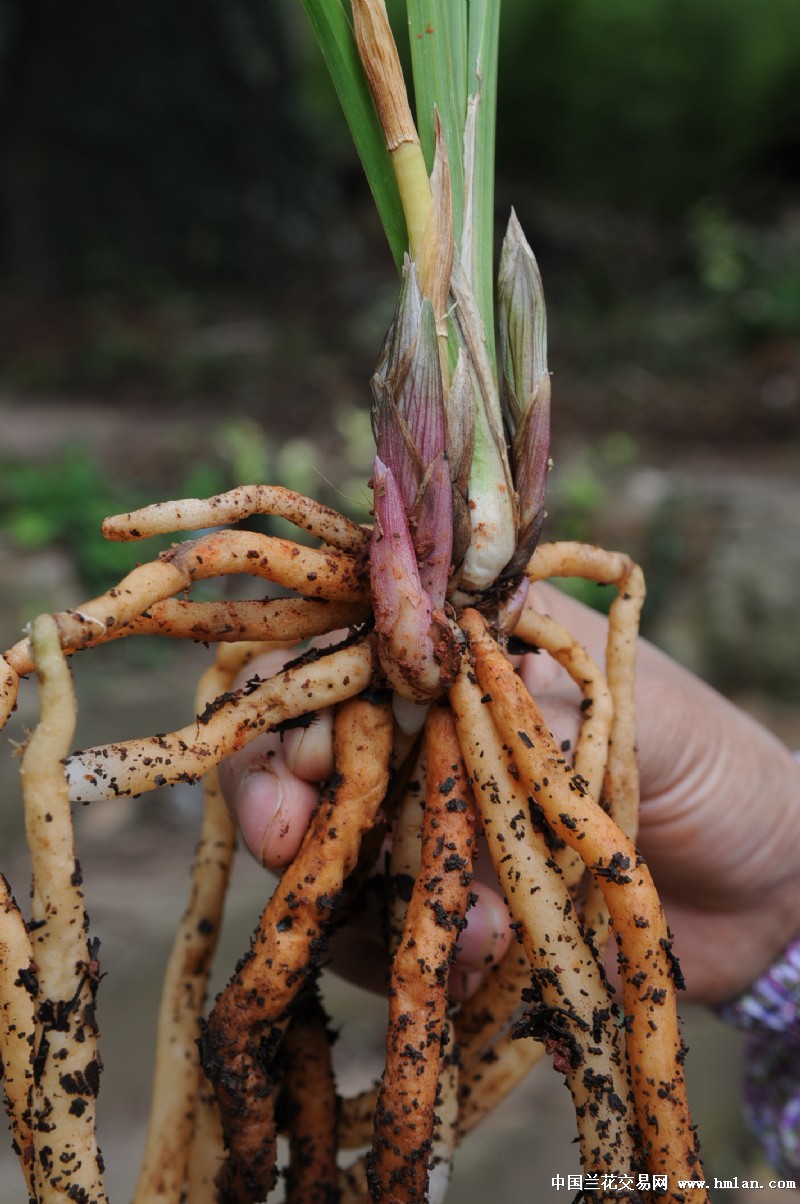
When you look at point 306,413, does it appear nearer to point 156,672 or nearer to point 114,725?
point 156,672

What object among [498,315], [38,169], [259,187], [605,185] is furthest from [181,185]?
[498,315]

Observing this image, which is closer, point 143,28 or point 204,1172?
point 204,1172

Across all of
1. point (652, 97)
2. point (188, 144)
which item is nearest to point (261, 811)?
point (188, 144)

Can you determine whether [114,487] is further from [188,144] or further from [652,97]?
[652,97]

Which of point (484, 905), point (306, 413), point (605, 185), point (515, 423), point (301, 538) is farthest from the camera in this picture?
point (605, 185)

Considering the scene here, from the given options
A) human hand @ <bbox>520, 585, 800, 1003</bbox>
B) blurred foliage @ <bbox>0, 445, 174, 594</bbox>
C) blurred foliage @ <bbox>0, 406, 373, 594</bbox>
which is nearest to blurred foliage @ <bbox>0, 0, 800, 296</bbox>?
blurred foliage @ <bbox>0, 406, 373, 594</bbox>

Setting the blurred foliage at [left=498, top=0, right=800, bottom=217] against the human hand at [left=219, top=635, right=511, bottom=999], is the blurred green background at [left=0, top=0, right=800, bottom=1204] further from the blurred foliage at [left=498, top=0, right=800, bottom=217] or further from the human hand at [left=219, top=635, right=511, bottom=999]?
the human hand at [left=219, top=635, right=511, bottom=999]
